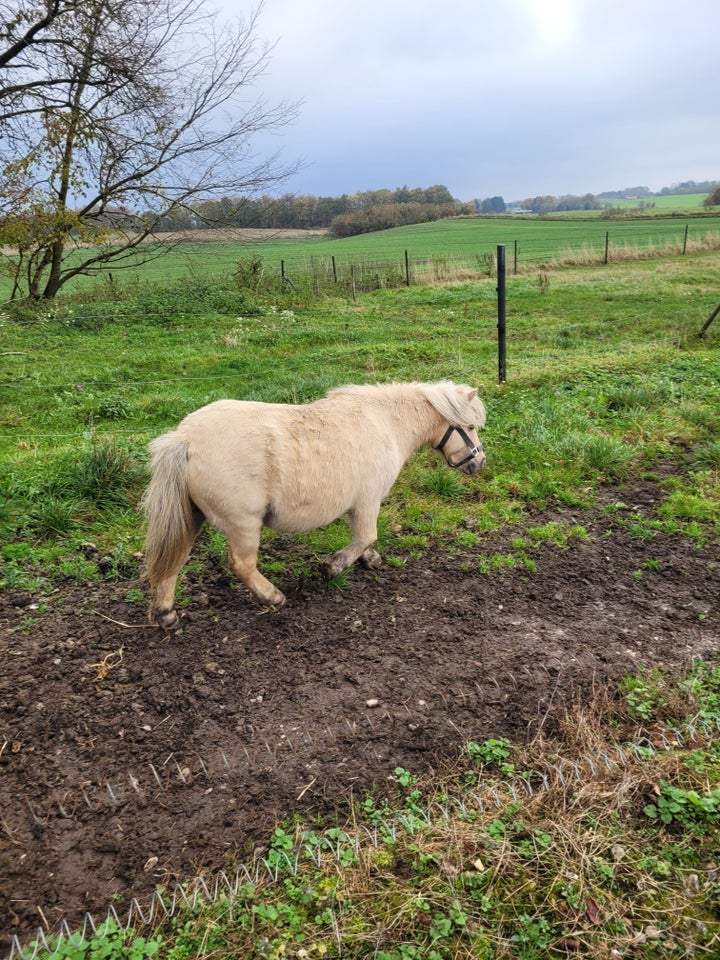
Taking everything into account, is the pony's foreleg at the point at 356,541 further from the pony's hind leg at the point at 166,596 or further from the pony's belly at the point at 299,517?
the pony's hind leg at the point at 166,596

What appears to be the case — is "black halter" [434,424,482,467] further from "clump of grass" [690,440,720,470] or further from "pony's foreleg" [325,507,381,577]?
"clump of grass" [690,440,720,470]

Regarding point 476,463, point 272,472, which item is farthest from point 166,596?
point 476,463

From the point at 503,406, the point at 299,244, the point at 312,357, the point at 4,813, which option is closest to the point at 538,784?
the point at 4,813

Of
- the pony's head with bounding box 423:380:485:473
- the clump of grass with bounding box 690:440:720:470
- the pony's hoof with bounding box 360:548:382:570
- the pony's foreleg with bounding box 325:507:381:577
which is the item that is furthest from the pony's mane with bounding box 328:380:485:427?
the clump of grass with bounding box 690:440:720:470

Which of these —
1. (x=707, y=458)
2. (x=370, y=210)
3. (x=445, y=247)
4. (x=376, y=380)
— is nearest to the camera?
(x=707, y=458)

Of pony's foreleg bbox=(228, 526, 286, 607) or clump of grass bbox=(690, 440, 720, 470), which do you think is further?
clump of grass bbox=(690, 440, 720, 470)

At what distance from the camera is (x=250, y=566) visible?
419 cm

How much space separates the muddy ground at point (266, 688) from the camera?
271cm

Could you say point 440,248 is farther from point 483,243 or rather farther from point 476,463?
point 476,463

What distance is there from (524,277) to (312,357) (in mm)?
15865

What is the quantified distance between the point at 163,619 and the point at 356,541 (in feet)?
5.07

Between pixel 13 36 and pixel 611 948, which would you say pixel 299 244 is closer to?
pixel 13 36

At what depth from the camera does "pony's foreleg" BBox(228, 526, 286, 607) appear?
407cm

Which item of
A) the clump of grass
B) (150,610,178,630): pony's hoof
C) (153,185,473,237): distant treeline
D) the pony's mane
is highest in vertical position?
(153,185,473,237): distant treeline
